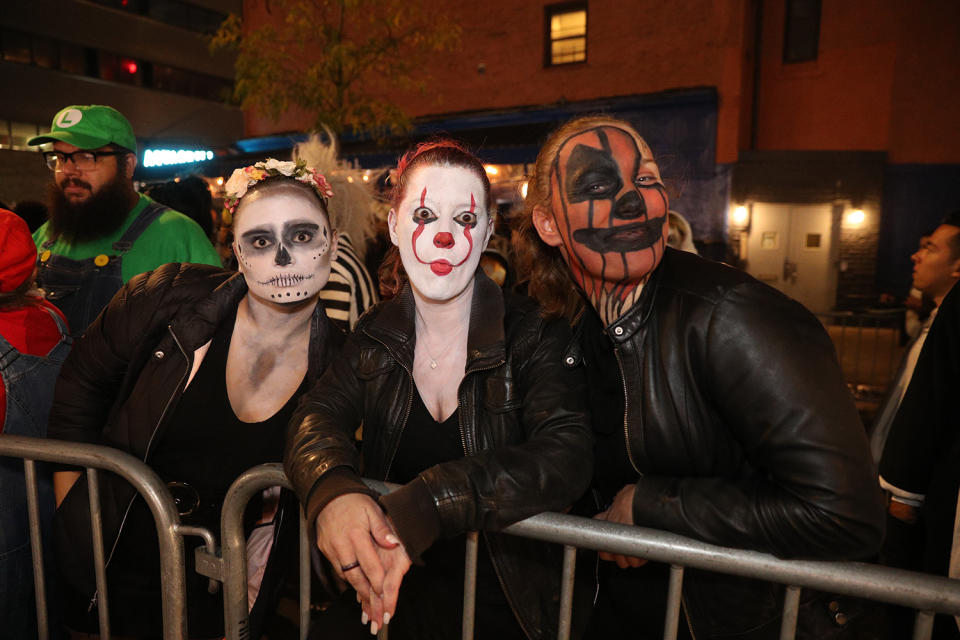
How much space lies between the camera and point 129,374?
85.6 inches

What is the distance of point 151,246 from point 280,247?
1.50 meters

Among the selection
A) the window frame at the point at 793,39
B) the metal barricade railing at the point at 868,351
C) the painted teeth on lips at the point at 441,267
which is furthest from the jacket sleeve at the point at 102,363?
the window frame at the point at 793,39

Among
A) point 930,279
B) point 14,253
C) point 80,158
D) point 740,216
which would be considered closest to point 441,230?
point 14,253

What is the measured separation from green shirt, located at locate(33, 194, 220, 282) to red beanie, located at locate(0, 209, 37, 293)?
2.99 ft

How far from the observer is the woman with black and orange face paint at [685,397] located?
4.38ft

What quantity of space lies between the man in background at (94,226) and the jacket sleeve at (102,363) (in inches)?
43.2

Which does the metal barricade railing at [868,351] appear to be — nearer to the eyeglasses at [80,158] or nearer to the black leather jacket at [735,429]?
the black leather jacket at [735,429]

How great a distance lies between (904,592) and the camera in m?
1.23

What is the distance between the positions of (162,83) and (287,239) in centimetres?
2632

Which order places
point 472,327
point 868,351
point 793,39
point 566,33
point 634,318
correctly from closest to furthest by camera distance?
point 634,318 < point 472,327 < point 868,351 < point 566,33 < point 793,39

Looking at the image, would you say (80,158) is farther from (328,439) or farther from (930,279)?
(930,279)

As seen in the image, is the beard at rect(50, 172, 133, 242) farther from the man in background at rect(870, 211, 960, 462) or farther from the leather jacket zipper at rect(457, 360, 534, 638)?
the man in background at rect(870, 211, 960, 462)

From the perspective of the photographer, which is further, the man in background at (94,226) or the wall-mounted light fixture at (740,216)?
the wall-mounted light fixture at (740,216)

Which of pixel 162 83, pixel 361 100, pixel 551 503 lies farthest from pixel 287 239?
pixel 162 83
